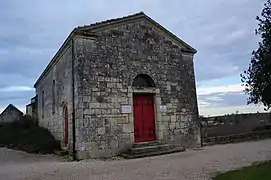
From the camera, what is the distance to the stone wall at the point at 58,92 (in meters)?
12.7

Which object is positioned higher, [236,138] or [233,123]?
[233,123]

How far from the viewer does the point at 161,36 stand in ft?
46.3

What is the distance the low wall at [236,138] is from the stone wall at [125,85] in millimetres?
1327

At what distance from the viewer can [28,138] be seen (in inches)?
690

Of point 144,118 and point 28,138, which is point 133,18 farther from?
point 28,138

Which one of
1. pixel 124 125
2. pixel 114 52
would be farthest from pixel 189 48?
pixel 124 125

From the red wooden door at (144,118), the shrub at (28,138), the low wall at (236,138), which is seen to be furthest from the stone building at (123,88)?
the low wall at (236,138)

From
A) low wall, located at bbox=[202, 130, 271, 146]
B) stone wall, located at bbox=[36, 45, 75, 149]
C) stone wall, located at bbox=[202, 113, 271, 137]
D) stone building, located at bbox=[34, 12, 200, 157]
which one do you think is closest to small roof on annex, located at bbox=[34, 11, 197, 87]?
stone building, located at bbox=[34, 12, 200, 157]

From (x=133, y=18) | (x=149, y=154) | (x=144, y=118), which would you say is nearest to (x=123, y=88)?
(x=144, y=118)

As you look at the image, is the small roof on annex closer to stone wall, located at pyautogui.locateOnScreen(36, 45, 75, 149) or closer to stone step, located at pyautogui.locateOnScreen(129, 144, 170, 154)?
stone wall, located at pyautogui.locateOnScreen(36, 45, 75, 149)

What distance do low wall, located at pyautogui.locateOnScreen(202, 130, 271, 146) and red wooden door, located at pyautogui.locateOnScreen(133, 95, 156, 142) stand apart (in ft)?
11.2

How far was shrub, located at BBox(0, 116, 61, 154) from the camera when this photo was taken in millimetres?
14812

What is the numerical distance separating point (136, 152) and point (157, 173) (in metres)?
3.90

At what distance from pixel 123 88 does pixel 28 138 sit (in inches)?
325
